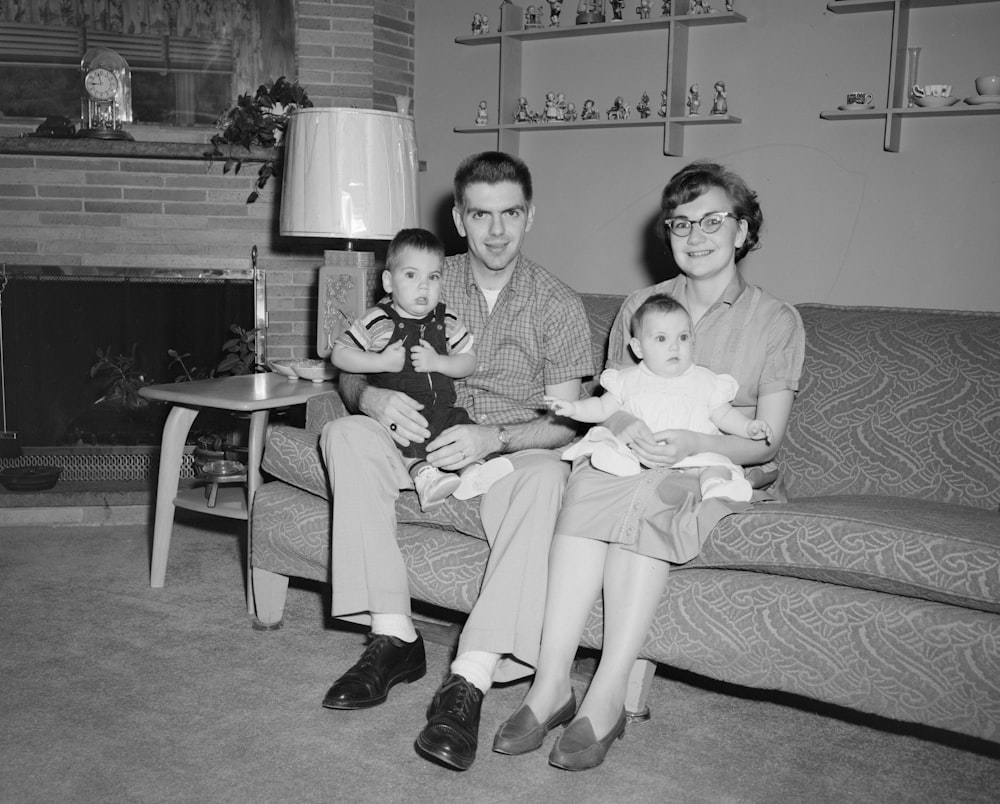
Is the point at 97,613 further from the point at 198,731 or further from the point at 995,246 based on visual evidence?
the point at 995,246

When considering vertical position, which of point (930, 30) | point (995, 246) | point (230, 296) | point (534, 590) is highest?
point (930, 30)

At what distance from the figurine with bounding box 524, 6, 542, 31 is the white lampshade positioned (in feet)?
5.31

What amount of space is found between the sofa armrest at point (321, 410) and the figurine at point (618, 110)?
202 cm

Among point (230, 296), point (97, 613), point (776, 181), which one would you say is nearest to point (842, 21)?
point (776, 181)

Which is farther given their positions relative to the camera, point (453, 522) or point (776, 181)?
point (776, 181)

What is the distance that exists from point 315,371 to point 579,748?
54.6 inches

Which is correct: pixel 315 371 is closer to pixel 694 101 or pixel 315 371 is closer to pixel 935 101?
pixel 694 101

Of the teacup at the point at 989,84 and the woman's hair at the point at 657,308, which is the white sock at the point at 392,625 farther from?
the teacup at the point at 989,84

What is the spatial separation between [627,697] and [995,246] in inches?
88.0

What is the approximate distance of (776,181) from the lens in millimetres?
3762

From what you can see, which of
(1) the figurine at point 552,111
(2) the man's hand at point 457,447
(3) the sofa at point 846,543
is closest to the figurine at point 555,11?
(1) the figurine at point 552,111

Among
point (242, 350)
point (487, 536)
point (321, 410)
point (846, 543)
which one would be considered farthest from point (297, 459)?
point (242, 350)

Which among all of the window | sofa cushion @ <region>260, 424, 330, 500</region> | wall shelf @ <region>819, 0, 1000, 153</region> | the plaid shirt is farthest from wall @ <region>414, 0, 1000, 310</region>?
sofa cushion @ <region>260, 424, 330, 500</region>

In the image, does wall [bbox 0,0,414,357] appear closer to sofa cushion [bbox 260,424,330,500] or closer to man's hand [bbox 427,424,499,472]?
sofa cushion [bbox 260,424,330,500]
